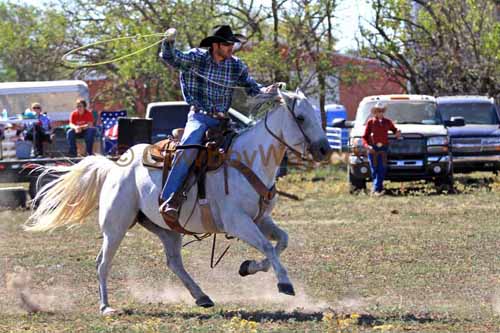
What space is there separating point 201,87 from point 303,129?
3.33 ft

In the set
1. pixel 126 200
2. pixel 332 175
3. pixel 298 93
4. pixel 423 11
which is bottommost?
pixel 332 175

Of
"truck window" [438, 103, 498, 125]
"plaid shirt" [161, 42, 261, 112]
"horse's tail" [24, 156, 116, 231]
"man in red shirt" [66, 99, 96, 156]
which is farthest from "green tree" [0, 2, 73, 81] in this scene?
"plaid shirt" [161, 42, 261, 112]

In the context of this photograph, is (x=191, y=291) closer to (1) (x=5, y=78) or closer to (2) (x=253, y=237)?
(2) (x=253, y=237)

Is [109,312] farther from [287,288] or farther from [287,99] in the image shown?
[287,99]

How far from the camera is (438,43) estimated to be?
99.9ft

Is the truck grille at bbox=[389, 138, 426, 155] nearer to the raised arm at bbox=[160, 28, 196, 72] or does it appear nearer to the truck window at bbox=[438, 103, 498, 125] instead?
the truck window at bbox=[438, 103, 498, 125]

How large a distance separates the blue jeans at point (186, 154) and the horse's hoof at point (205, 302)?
971mm

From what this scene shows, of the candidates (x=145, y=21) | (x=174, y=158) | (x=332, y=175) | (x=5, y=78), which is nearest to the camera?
(x=174, y=158)

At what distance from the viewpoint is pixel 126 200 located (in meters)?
9.15

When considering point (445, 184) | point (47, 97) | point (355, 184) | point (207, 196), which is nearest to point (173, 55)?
point (207, 196)

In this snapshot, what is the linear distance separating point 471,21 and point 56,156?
49.3ft

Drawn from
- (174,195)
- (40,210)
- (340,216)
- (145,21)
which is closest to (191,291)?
(174,195)

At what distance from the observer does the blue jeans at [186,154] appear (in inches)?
340

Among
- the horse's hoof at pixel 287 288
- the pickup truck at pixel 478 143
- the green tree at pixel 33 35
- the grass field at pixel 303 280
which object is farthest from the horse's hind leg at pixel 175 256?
the green tree at pixel 33 35
